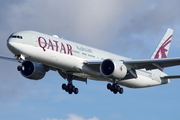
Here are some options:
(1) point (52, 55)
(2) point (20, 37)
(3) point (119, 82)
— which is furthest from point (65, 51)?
(3) point (119, 82)

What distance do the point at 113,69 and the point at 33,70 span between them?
29.7 feet

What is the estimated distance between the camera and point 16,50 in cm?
4766

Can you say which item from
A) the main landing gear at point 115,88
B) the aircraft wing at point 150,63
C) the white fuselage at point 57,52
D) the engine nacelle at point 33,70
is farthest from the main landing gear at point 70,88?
the aircraft wing at point 150,63

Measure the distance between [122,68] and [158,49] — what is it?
551 inches

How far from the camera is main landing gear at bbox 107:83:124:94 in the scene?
53.8m

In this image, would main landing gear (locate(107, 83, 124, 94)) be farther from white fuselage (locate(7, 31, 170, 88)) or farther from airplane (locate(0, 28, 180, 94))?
white fuselage (locate(7, 31, 170, 88))

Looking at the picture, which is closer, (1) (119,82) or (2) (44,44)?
(2) (44,44)

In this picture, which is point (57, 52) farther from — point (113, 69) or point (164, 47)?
point (164, 47)

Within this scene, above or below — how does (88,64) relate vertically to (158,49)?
below

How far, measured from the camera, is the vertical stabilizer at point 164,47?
64.1m

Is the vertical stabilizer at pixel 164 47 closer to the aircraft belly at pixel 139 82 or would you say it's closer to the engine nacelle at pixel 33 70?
the aircraft belly at pixel 139 82

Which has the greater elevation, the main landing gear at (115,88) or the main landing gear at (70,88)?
the main landing gear at (70,88)

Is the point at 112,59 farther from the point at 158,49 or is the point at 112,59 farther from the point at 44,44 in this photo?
the point at 158,49

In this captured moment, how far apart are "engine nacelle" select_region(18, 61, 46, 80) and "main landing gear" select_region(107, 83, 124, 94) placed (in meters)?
7.28
